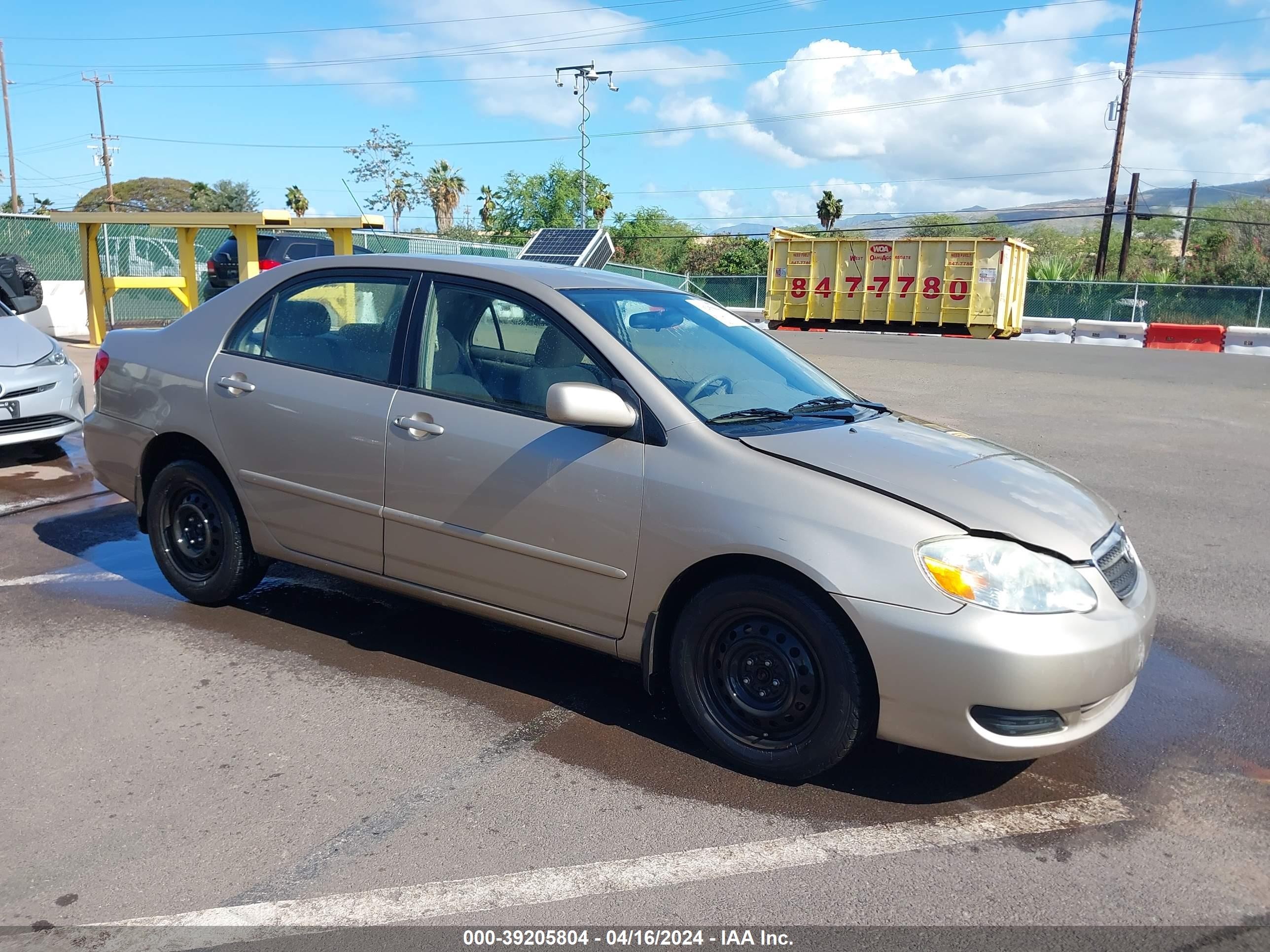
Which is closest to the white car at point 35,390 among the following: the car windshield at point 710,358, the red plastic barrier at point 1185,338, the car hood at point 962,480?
the car windshield at point 710,358

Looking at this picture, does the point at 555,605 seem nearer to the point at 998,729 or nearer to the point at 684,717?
the point at 684,717

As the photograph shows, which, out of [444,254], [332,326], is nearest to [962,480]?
[332,326]

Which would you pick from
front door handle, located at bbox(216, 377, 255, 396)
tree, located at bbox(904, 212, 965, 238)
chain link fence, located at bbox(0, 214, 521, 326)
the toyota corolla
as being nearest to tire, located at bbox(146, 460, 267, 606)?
the toyota corolla

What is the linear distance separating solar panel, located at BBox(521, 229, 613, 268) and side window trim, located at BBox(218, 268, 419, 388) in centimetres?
731

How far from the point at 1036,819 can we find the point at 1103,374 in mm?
16468

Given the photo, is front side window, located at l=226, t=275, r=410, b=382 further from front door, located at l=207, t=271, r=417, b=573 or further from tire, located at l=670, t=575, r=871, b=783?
tire, located at l=670, t=575, r=871, b=783

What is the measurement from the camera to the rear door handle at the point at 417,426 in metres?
4.07

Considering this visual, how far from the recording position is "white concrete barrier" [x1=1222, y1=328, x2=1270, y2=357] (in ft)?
82.5

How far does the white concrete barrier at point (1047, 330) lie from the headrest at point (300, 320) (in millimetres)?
27170

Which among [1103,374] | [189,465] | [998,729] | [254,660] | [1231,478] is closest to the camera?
[998,729]

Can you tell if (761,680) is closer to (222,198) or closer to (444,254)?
(444,254)

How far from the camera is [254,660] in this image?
14.6 feet

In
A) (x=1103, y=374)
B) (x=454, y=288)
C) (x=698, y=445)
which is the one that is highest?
(x=454, y=288)

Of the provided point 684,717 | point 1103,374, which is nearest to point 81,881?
point 684,717
